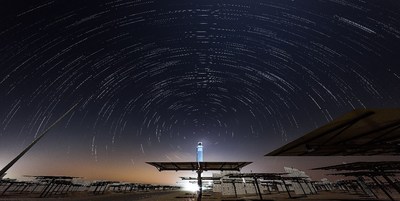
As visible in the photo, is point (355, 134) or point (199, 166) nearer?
point (355, 134)

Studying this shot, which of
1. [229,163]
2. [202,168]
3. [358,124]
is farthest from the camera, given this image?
[202,168]

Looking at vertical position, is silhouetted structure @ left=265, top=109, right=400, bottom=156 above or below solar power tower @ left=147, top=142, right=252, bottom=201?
below

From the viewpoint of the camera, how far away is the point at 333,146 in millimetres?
8562

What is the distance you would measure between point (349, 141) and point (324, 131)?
2.38 meters

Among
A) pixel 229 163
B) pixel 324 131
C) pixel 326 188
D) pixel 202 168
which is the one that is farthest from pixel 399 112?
pixel 326 188

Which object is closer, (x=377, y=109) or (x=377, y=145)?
(x=377, y=109)

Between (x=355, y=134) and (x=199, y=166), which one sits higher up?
(x=199, y=166)

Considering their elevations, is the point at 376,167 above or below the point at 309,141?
above

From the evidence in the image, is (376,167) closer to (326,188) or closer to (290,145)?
(290,145)

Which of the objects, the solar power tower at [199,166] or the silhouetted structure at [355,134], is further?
the solar power tower at [199,166]

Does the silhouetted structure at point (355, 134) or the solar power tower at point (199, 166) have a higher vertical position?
the solar power tower at point (199, 166)

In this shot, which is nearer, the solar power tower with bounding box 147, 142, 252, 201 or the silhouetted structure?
the silhouetted structure

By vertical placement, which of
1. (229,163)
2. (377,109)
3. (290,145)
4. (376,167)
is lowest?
(377,109)

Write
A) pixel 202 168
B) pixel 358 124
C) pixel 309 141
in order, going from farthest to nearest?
pixel 202 168, pixel 309 141, pixel 358 124
